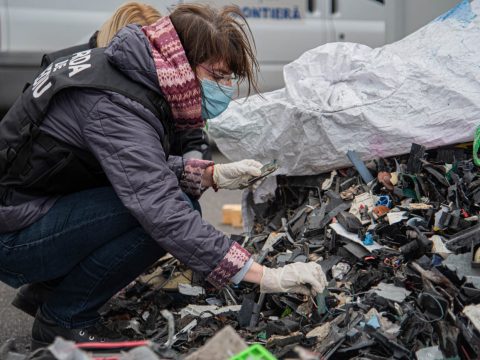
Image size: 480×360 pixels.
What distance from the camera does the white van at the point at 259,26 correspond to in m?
6.92

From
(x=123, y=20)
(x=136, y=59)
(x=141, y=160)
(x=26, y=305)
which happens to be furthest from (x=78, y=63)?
(x=26, y=305)

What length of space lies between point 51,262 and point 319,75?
70.9 inches

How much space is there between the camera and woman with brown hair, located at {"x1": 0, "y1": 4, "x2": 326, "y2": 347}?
9.14ft

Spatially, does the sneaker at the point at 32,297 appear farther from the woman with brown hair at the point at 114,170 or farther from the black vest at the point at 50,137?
the black vest at the point at 50,137

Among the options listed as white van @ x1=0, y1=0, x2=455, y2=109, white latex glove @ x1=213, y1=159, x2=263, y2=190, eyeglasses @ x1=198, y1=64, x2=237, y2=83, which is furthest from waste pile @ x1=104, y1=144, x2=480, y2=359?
white van @ x1=0, y1=0, x2=455, y2=109

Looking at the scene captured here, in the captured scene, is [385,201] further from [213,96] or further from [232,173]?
[213,96]

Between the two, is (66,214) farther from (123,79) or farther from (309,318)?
(309,318)

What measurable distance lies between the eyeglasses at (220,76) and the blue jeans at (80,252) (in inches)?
24.5

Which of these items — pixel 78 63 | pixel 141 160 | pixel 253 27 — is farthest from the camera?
pixel 253 27

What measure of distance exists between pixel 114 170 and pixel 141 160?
0.10 m

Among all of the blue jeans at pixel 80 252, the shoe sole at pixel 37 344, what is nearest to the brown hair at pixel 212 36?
the blue jeans at pixel 80 252

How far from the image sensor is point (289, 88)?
4.15 m

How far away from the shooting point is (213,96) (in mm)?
3082

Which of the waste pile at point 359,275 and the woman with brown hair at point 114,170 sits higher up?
the woman with brown hair at point 114,170
